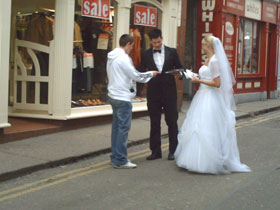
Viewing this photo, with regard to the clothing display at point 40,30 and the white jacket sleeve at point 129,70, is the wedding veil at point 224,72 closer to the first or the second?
the white jacket sleeve at point 129,70

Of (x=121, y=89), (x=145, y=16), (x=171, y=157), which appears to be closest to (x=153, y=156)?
(x=171, y=157)

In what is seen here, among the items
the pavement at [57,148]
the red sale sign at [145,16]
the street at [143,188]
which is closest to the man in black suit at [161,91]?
the street at [143,188]

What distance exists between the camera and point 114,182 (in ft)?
21.1

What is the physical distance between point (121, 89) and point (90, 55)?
4.11 m

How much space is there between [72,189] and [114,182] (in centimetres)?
60

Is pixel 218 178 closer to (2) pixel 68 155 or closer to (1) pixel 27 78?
(2) pixel 68 155

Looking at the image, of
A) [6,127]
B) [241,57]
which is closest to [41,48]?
[6,127]

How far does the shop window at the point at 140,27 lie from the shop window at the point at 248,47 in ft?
19.4

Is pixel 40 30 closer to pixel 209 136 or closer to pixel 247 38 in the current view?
pixel 209 136

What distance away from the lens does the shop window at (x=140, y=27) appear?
12117mm

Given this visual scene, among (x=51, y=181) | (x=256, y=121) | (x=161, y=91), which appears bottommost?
(x=51, y=181)

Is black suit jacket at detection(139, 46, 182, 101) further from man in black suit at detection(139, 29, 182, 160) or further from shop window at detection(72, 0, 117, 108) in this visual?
shop window at detection(72, 0, 117, 108)

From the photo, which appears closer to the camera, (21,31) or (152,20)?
(21,31)

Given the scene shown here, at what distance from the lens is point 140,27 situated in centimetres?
1240
